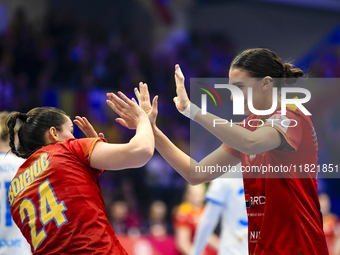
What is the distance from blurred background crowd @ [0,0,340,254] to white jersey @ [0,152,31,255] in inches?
172

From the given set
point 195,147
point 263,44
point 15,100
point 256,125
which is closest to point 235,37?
point 263,44

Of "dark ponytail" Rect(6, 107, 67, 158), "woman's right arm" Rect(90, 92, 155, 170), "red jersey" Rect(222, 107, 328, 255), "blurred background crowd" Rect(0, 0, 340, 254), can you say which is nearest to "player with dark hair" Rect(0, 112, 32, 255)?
"dark ponytail" Rect(6, 107, 67, 158)

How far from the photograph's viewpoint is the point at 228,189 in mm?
4305

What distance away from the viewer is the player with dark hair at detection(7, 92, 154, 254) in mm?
1978

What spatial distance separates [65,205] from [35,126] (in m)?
0.56

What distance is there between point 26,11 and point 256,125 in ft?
31.6

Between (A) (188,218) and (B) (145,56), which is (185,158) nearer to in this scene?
(A) (188,218)

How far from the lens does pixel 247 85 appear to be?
91.7 inches

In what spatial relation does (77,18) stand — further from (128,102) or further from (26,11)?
(128,102)

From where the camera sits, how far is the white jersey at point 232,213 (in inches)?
162

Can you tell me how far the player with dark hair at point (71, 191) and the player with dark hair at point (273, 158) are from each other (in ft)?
1.76

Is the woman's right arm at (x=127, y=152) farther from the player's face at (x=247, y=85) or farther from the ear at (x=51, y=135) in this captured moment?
the player's face at (x=247, y=85)

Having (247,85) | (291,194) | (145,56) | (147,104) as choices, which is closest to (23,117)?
(147,104)

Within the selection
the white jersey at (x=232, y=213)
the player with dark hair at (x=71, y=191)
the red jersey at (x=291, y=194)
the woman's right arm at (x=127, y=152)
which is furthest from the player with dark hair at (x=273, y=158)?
the white jersey at (x=232, y=213)
